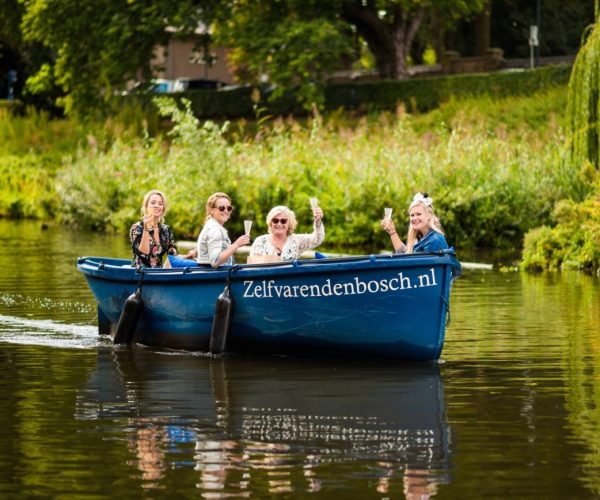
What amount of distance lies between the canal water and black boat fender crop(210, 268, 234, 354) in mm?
161

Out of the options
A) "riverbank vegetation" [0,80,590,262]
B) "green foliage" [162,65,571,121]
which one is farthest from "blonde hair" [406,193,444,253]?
"green foliage" [162,65,571,121]

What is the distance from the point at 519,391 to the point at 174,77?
80.3 meters

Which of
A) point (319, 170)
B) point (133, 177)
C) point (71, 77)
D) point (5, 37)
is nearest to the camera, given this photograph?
point (319, 170)

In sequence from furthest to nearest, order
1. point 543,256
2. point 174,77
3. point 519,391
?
point 174,77 < point 543,256 < point 519,391

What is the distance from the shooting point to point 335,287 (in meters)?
13.3

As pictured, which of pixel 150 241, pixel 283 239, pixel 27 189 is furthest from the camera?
pixel 27 189

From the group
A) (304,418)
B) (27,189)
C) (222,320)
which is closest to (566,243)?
(222,320)

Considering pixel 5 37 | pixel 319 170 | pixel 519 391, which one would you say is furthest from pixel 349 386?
pixel 5 37

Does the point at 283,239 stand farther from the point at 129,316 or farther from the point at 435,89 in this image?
the point at 435,89

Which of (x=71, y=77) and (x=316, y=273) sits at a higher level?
(x=71, y=77)

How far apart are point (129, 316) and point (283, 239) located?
5.65 ft

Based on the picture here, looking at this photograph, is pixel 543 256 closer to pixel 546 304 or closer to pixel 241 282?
pixel 546 304

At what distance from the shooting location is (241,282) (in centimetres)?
1379

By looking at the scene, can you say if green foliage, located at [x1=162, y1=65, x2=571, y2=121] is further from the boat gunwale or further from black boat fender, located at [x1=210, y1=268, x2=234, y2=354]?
black boat fender, located at [x1=210, y1=268, x2=234, y2=354]
